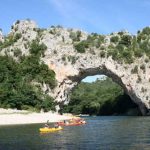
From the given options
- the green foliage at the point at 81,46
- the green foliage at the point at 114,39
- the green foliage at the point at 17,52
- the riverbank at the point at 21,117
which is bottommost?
the riverbank at the point at 21,117

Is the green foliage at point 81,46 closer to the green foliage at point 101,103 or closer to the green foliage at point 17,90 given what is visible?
the green foliage at point 17,90

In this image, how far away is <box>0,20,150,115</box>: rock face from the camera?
108 m

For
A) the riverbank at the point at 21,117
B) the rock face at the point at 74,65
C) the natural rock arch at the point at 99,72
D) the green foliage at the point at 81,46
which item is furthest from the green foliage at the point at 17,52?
the riverbank at the point at 21,117

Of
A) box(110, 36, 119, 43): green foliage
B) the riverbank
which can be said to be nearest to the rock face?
box(110, 36, 119, 43): green foliage

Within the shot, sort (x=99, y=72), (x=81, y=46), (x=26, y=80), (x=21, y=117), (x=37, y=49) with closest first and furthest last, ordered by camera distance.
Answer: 1. (x=21, y=117)
2. (x=26, y=80)
3. (x=37, y=49)
4. (x=81, y=46)
5. (x=99, y=72)

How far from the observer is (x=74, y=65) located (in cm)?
10850

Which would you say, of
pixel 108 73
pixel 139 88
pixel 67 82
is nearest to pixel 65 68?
pixel 67 82

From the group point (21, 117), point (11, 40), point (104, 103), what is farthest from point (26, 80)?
point (104, 103)

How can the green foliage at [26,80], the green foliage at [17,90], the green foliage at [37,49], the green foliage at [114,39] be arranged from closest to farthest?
the green foliage at [17,90] < the green foliage at [26,80] < the green foliage at [37,49] < the green foliage at [114,39]

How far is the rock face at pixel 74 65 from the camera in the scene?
108 meters

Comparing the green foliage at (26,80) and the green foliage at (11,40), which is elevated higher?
the green foliage at (11,40)

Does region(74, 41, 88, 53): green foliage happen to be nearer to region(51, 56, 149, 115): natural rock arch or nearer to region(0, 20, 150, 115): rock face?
region(0, 20, 150, 115): rock face

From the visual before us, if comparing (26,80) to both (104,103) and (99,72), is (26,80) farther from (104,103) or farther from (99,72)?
(104,103)

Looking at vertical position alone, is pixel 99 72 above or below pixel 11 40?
below
